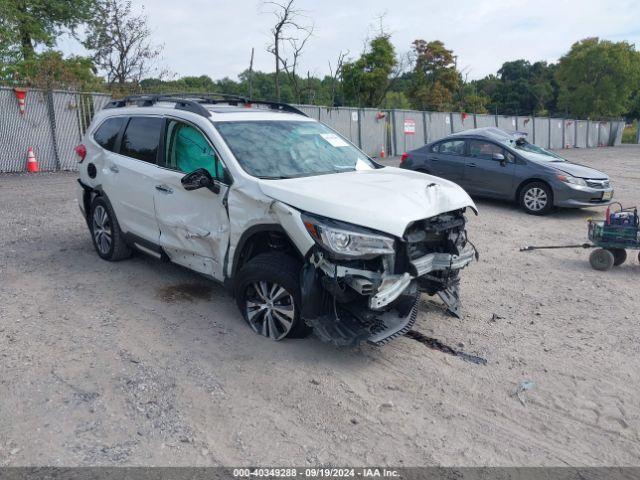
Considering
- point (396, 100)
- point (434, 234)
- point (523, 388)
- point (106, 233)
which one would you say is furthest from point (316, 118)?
point (396, 100)

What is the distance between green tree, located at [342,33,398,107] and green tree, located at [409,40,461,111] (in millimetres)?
6180

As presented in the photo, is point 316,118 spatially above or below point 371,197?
above

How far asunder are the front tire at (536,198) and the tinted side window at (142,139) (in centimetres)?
770

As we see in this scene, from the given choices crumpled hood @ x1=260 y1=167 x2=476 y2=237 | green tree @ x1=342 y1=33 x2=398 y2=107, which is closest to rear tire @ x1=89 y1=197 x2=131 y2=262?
Answer: crumpled hood @ x1=260 y1=167 x2=476 y2=237

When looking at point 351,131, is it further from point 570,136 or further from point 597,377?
point 570,136

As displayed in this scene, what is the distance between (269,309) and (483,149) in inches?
321

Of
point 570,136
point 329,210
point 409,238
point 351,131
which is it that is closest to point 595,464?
point 409,238

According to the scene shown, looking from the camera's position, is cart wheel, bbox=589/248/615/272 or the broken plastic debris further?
cart wheel, bbox=589/248/615/272

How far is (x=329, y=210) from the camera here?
12.8ft

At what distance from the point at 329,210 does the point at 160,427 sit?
71.8 inches

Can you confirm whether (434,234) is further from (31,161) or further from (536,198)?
(31,161)

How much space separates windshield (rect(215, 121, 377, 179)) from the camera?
185 inches

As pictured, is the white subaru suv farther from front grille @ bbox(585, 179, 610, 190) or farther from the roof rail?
front grille @ bbox(585, 179, 610, 190)

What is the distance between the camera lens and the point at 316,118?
18.8 metres
